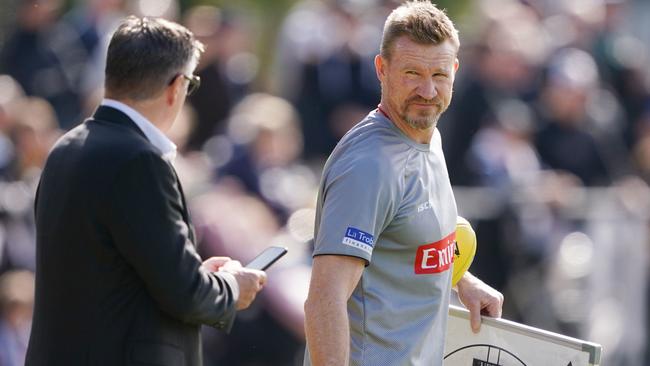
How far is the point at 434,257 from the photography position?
413cm

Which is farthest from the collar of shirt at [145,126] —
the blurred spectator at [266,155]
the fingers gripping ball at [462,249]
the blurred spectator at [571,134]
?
the blurred spectator at [571,134]

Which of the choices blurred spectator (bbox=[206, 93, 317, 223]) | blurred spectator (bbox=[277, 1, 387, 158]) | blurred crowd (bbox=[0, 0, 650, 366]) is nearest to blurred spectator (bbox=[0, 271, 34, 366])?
blurred crowd (bbox=[0, 0, 650, 366])

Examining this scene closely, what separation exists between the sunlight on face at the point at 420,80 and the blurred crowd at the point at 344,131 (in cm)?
407

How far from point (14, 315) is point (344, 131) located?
323 centimetres

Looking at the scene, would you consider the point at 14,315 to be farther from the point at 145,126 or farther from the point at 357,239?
the point at 357,239

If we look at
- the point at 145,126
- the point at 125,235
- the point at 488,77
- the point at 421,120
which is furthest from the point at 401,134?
the point at 488,77

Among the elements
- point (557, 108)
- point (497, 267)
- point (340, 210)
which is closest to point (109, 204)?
point (340, 210)

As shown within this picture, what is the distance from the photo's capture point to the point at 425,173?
13.7ft

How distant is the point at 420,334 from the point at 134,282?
95cm

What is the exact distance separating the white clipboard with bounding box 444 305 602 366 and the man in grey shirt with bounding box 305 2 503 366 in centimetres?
25

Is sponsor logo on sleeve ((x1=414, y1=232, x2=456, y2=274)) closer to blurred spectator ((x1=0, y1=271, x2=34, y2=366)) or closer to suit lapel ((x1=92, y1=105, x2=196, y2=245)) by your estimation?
suit lapel ((x1=92, y1=105, x2=196, y2=245))

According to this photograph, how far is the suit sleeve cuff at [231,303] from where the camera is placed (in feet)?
13.2

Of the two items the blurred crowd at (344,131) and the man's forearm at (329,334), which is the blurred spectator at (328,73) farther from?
the man's forearm at (329,334)

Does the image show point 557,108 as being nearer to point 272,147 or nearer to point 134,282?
point 272,147
